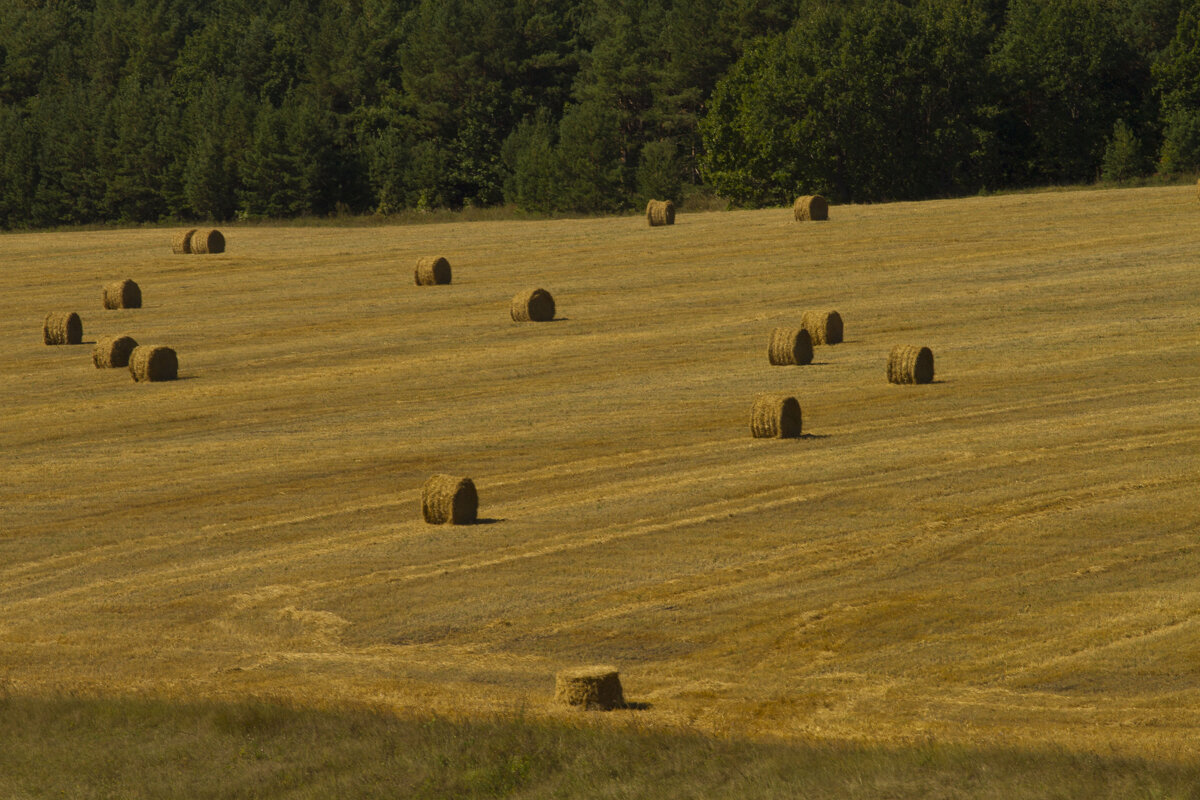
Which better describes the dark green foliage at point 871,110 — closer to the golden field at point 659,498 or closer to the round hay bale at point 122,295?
the golden field at point 659,498

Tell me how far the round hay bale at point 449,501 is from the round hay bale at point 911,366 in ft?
36.2

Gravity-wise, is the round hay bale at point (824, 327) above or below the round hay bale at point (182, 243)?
below

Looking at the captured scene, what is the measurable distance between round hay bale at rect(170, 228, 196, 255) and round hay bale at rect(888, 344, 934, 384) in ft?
104

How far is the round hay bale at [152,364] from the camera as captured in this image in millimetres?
35938

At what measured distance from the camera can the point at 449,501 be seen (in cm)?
2306

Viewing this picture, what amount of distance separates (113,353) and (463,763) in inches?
1057

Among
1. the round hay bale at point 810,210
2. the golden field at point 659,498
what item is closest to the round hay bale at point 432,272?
the golden field at point 659,498

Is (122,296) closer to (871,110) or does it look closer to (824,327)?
(824,327)

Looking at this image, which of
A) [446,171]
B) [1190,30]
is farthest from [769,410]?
[446,171]

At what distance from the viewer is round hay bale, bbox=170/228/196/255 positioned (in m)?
56.2

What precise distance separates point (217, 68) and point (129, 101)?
1514 centimetres

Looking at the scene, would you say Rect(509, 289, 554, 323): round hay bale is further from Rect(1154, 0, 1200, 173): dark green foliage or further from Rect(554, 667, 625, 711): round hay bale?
Rect(1154, 0, 1200, 173): dark green foliage

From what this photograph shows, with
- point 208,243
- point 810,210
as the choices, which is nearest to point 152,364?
point 208,243

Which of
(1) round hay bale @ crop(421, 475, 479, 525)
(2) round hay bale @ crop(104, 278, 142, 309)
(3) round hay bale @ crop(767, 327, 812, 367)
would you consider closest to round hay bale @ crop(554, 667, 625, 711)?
(1) round hay bale @ crop(421, 475, 479, 525)
